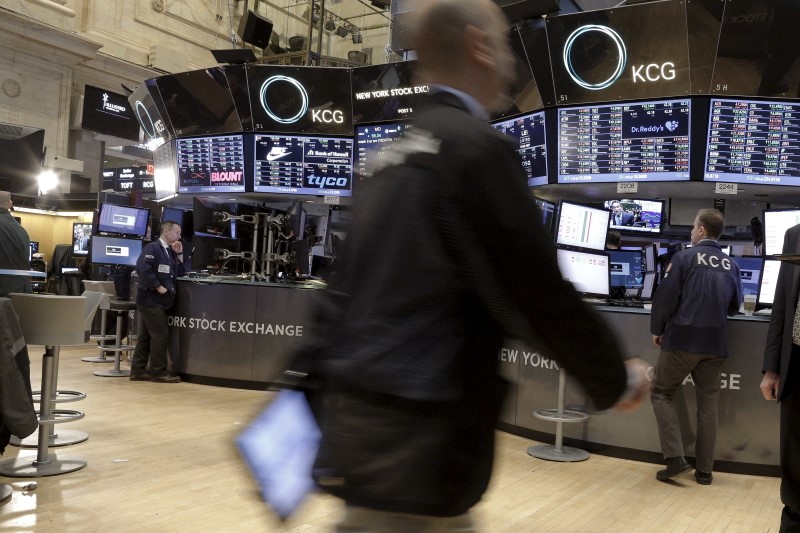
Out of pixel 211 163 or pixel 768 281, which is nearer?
pixel 768 281

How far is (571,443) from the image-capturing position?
16.1 ft

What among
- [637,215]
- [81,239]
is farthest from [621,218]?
[81,239]

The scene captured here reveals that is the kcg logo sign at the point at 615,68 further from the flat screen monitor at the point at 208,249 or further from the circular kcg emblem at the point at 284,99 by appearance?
the flat screen monitor at the point at 208,249

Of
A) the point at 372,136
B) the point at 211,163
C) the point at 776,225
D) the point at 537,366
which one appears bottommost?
the point at 537,366

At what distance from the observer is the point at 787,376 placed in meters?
2.65

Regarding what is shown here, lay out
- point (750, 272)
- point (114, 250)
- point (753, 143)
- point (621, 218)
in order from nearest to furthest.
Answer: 1. point (753, 143)
2. point (750, 272)
3. point (621, 218)
4. point (114, 250)

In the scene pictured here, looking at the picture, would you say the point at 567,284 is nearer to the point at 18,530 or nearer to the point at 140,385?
the point at 18,530

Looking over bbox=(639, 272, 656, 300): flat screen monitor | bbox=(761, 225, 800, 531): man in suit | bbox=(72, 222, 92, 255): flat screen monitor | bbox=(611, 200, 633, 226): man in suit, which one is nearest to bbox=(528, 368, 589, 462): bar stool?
bbox=(639, 272, 656, 300): flat screen monitor

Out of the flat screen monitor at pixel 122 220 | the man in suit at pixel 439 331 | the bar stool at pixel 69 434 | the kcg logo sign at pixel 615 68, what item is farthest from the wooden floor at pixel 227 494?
the flat screen monitor at pixel 122 220

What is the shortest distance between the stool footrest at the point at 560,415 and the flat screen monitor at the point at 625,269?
1.22 m

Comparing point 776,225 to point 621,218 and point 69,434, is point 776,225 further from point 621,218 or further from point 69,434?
point 69,434

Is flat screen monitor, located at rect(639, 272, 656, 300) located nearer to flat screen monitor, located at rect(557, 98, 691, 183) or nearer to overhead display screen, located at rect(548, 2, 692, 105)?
flat screen monitor, located at rect(557, 98, 691, 183)

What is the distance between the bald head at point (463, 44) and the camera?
1.10 meters

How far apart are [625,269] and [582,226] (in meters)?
0.67
